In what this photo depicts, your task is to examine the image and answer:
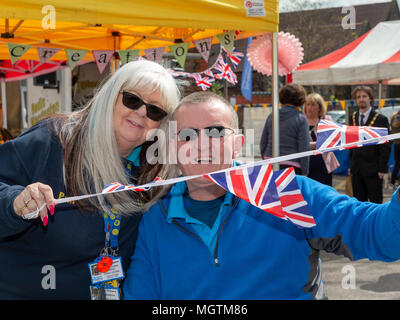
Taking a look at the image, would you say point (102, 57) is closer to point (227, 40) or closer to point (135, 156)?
point (227, 40)

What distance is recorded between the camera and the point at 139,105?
2.06 metres

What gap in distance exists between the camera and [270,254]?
1673mm

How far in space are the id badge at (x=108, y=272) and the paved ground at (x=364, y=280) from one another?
2303 millimetres

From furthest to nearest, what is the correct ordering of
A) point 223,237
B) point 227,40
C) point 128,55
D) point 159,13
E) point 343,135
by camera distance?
1. point 128,55
2. point 227,40
3. point 159,13
4. point 223,237
5. point 343,135

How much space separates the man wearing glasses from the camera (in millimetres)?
1600

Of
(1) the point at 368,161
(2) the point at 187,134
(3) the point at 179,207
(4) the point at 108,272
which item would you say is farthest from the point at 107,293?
(1) the point at 368,161

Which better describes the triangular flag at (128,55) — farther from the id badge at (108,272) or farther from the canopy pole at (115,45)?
the id badge at (108,272)

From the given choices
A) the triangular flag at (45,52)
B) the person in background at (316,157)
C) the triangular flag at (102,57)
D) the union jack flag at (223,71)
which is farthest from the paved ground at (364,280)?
the triangular flag at (45,52)

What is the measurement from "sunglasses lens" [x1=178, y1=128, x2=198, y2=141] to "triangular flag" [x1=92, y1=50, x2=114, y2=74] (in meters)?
4.47

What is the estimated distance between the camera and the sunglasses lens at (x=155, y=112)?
6.77ft

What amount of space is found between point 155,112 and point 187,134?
13.3 inches

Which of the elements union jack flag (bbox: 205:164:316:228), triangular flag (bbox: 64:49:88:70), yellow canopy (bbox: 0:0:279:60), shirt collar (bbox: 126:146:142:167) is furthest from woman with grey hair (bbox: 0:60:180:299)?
triangular flag (bbox: 64:49:88:70)

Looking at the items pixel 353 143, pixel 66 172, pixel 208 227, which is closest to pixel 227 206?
pixel 208 227
